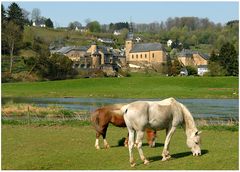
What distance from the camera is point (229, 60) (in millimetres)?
106250

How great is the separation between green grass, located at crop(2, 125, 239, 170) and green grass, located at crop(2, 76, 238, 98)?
45.3m

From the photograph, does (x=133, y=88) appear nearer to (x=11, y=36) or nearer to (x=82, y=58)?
(x=11, y=36)

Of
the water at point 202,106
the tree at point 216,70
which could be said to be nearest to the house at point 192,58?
the tree at point 216,70

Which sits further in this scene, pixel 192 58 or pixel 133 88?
pixel 192 58

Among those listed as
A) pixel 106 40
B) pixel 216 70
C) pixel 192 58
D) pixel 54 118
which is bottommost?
pixel 54 118

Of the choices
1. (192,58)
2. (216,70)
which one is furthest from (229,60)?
(192,58)

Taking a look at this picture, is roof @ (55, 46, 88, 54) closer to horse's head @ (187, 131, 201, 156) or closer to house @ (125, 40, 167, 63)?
house @ (125, 40, 167, 63)

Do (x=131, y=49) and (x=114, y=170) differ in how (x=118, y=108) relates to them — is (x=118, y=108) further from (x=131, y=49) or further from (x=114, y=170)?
(x=131, y=49)

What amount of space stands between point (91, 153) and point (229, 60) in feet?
315

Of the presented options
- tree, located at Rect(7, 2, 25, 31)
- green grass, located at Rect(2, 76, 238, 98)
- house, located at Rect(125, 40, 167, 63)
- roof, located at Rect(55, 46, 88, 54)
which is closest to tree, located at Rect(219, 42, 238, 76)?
green grass, located at Rect(2, 76, 238, 98)

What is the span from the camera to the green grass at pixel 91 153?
12242 millimetres

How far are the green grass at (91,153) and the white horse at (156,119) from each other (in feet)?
1.47

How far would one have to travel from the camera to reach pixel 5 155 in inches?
543

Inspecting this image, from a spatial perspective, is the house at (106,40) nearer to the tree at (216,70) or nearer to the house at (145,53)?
the house at (145,53)
